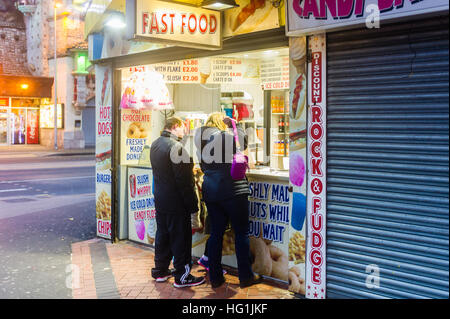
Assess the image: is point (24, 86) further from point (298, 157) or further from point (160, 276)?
point (298, 157)

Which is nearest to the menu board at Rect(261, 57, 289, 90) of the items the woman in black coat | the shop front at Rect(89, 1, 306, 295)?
the shop front at Rect(89, 1, 306, 295)

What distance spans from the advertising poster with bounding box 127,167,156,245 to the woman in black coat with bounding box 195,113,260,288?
6.49 ft

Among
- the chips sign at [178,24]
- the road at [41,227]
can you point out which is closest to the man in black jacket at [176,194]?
the chips sign at [178,24]

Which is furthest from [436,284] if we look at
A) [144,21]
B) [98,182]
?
[98,182]

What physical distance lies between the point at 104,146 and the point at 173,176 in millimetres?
2644

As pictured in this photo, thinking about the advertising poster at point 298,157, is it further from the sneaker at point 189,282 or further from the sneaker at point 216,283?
the sneaker at point 189,282

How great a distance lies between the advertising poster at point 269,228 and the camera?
566 cm

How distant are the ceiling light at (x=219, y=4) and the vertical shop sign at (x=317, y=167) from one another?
1124mm

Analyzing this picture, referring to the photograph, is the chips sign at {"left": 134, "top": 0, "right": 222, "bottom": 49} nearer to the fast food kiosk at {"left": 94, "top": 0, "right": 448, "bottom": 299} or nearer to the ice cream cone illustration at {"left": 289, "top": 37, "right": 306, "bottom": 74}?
the fast food kiosk at {"left": 94, "top": 0, "right": 448, "bottom": 299}

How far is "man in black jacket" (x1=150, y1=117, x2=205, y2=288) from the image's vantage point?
5.56m

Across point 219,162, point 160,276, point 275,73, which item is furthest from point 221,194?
point 275,73

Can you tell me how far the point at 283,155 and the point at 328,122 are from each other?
12.0ft

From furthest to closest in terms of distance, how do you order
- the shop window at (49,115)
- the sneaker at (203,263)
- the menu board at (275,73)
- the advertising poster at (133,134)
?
the shop window at (49,115) < the menu board at (275,73) < the advertising poster at (133,134) < the sneaker at (203,263)
